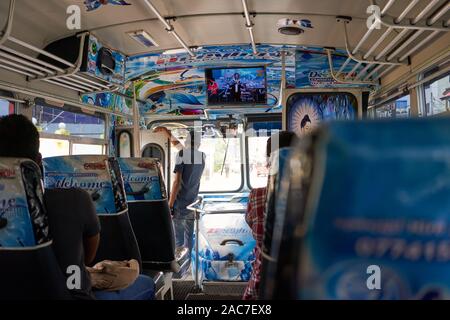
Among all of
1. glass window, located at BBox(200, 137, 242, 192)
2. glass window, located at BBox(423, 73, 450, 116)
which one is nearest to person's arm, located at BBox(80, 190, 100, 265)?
glass window, located at BBox(423, 73, 450, 116)

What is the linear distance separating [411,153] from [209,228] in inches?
152

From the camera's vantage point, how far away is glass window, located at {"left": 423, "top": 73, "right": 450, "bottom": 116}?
3.19 meters

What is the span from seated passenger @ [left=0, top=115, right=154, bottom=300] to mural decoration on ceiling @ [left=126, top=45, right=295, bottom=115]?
3.00 meters

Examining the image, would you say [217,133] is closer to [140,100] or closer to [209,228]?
[140,100]

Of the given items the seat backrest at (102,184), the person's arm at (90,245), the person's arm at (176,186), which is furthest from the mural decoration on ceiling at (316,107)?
the person's arm at (90,245)

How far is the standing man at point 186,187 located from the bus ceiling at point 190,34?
3.72ft

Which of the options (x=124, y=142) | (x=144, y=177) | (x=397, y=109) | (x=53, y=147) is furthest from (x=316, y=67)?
(x=53, y=147)

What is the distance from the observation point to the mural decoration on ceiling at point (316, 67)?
4.77 meters

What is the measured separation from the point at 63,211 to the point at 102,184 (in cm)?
78

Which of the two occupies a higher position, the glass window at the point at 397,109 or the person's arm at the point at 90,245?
the glass window at the point at 397,109

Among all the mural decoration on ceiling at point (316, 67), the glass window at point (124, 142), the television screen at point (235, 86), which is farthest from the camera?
the glass window at point (124, 142)

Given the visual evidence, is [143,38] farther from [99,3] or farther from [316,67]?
[316,67]

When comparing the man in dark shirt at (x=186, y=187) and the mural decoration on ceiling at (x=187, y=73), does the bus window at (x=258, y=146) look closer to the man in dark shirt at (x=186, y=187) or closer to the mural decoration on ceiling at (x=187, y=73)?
the mural decoration on ceiling at (x=187, y=73)

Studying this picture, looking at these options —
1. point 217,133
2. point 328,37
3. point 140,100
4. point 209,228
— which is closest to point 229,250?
point 209,228
